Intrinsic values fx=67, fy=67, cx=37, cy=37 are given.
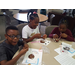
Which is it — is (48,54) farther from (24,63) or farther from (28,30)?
(28,30)

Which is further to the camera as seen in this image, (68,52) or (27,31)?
(27,31)

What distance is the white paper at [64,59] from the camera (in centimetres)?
83

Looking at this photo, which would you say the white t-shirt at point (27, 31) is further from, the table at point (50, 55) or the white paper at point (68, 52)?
the white paper at point (68, 52)

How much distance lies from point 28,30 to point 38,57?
2.29 feet

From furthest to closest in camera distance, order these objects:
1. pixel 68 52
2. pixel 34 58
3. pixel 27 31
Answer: pixel 27 31 < pixel 68 52 < pixel 34 58

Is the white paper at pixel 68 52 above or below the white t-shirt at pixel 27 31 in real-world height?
below

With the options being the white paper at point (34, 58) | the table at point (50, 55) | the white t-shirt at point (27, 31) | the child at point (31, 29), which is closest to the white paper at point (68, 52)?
the table at point (50, 55)

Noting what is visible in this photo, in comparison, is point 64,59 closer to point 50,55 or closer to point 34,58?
point 50,55

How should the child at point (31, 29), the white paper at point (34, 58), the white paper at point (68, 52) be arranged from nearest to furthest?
1. the white paper at point (34, 58)
2. the white paper at point (68, 52)
3. the child at point (31, 29)

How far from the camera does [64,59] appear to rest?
0.88 metres

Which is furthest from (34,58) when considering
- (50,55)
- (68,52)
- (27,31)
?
(27,31)

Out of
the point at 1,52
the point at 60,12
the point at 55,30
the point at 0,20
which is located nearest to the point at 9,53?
the point at 1,52

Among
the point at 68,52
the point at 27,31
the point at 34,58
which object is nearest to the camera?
the point at 34,58

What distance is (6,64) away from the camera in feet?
2.39
